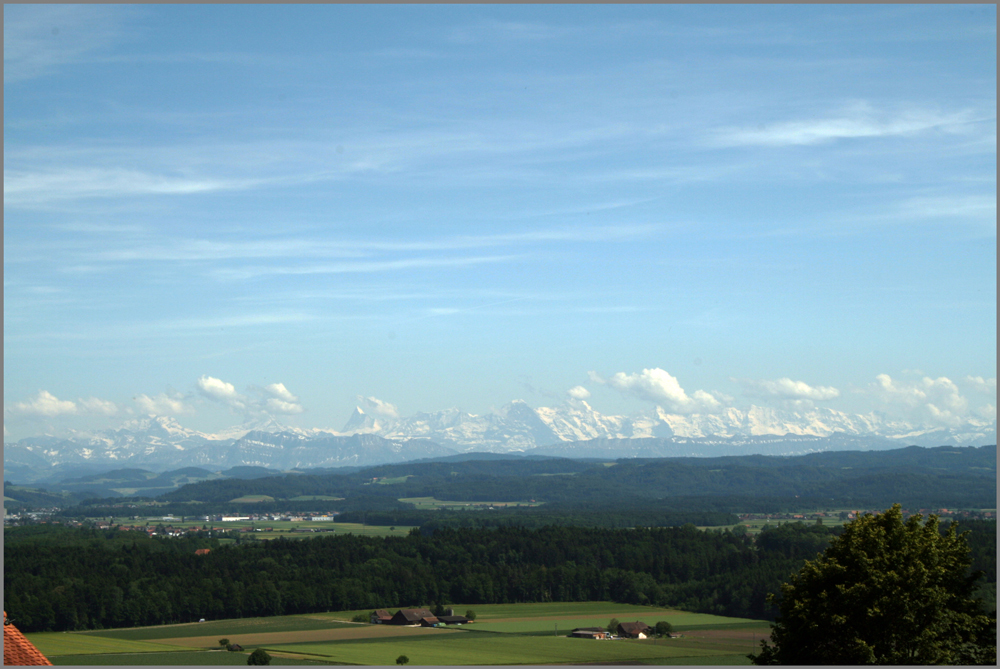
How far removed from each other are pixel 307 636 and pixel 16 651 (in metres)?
69.6

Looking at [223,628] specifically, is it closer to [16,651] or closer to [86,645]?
[86,645]

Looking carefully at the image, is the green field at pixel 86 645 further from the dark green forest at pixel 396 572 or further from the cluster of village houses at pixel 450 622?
the cluster of village houses at pixel 450 622

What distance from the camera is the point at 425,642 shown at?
7950 centimetres

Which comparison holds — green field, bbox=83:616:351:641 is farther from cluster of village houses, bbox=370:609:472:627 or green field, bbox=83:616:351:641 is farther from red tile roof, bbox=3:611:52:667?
red tile roof, bbox=3:611:52:667

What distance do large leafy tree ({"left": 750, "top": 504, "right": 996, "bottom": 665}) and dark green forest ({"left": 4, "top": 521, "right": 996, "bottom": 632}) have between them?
215 ft

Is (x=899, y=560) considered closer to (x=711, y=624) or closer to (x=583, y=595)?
(x=711, y=624)

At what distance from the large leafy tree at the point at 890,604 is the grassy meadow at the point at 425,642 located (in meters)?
36.3

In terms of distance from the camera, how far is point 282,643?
257 feet

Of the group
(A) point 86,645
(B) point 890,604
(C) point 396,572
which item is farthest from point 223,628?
(B) point 890,604

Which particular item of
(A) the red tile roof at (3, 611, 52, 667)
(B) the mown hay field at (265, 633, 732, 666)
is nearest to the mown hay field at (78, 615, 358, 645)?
(B) the mown hay field at (265, 633, 732, 666)

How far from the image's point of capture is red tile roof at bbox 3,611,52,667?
666 inches

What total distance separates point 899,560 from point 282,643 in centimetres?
6214

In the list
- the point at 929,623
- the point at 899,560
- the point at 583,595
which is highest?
the point at 899,560

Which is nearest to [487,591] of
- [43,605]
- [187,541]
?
[43,605]
